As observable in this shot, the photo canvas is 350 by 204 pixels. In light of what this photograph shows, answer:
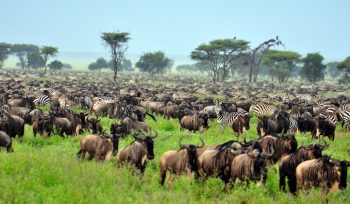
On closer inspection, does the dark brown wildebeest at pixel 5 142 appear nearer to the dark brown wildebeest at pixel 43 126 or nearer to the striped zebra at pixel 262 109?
the dark brown wildebeest at pixel 43 126

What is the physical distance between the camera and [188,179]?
10094mm

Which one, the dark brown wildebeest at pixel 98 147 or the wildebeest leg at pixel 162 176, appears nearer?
the wildebeest leg at pixel 162 176

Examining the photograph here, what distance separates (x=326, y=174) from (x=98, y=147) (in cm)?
595

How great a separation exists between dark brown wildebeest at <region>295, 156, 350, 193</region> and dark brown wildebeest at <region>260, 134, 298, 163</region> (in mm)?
2459

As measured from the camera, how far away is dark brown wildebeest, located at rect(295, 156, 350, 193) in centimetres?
927

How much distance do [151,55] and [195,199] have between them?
90.8 metres

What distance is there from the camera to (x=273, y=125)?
17.8 meters

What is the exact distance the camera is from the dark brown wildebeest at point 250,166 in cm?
962

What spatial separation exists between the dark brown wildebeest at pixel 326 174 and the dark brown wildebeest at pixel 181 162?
8.18 ft

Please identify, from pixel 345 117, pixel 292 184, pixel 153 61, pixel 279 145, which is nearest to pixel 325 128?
pixel 345 117

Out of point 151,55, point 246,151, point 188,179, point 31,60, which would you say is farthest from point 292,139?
point 31,60

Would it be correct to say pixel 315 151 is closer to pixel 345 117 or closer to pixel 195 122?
pixel 195 122

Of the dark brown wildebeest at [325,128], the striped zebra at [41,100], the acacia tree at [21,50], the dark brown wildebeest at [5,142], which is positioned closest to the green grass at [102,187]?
the dark brown wildebeest at [5,142]

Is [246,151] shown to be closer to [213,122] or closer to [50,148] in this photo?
[50,148]
